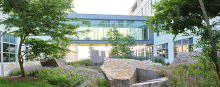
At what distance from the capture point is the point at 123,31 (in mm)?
20453

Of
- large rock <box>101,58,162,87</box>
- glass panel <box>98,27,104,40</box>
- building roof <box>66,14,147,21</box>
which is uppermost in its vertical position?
building roof <box>66,14,147,21</box>

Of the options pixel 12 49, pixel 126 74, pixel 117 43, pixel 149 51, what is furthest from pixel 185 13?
pixel 149 51

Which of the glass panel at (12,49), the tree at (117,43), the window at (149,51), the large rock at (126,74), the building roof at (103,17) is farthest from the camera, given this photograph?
the window at (149,51)

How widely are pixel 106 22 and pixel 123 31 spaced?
105 inches

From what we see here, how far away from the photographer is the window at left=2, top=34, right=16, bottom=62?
9759 mm

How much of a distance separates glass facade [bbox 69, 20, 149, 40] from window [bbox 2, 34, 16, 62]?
29.6 ft

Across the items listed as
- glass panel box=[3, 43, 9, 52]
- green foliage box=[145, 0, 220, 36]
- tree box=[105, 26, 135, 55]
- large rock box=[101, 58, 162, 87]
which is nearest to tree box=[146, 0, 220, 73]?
green foliage box=[145, 0, 220, 36]

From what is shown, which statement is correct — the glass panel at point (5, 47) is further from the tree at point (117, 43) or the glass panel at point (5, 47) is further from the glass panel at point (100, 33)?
the glass panel at point (100, 33)

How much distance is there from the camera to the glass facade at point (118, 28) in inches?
768

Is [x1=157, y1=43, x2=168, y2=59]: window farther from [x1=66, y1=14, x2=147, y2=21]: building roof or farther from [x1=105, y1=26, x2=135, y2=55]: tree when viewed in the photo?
[x1=105, y1=26, x2=135, y2=55]: tree

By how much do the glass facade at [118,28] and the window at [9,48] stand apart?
9018mm

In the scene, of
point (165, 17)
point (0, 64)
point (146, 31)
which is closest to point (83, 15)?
point (146, 31)

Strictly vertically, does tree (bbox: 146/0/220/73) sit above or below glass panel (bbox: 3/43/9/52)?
above

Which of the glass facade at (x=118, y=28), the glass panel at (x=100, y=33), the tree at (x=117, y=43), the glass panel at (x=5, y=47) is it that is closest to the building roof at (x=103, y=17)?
the glass facade at (x=118, y=28)
